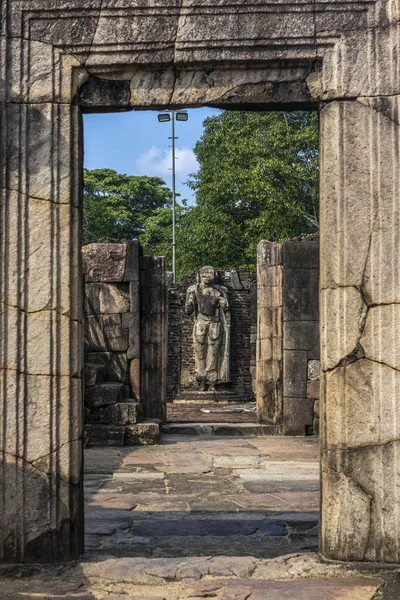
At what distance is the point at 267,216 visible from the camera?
→ 81.8 feet

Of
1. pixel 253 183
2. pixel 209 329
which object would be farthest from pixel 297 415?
pixel 253 183

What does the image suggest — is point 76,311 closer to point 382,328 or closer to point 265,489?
point 382,328

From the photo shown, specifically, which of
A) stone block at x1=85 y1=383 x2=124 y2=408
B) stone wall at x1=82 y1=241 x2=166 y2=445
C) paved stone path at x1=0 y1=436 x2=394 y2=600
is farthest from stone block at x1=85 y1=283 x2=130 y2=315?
paved stone path at x1=0 y1=436 x2=394 y2=600

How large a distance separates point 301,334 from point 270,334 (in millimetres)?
983

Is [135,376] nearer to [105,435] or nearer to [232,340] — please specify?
[105,435]

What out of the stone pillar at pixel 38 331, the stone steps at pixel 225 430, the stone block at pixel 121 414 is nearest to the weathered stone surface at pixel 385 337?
the stone pillar at pixel 38 331

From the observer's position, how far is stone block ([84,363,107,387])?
38.1ft

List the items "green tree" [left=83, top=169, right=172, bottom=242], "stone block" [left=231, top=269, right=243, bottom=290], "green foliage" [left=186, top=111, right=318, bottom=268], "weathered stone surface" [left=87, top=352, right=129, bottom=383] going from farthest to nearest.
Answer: "green tree" [left=83, top=169, right=172, bottom=242] < "green foliage" [left=186, top=111, right=318, bottom=268] < "stone block" [left=231, top=269, right=243, bottom=290] < "weathered stone surface" [left=87, top=352, right=129, bottom=383]

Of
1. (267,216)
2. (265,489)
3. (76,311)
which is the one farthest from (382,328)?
(267,216)

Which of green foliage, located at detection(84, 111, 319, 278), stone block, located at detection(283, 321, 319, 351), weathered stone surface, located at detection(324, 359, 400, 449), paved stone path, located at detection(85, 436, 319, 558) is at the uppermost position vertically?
green foliage, located at detection(84, 111, 319, 278)

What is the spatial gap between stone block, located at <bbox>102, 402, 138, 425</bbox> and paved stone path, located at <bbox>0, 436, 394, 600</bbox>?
77.4 inches

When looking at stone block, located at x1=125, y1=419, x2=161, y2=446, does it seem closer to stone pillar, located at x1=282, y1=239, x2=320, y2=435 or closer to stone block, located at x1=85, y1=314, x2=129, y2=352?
stone block, located at x1=85, y1=314, x2=129, y2=352

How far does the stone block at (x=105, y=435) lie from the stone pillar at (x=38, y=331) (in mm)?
6427

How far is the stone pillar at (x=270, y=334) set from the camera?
13.0 metres
